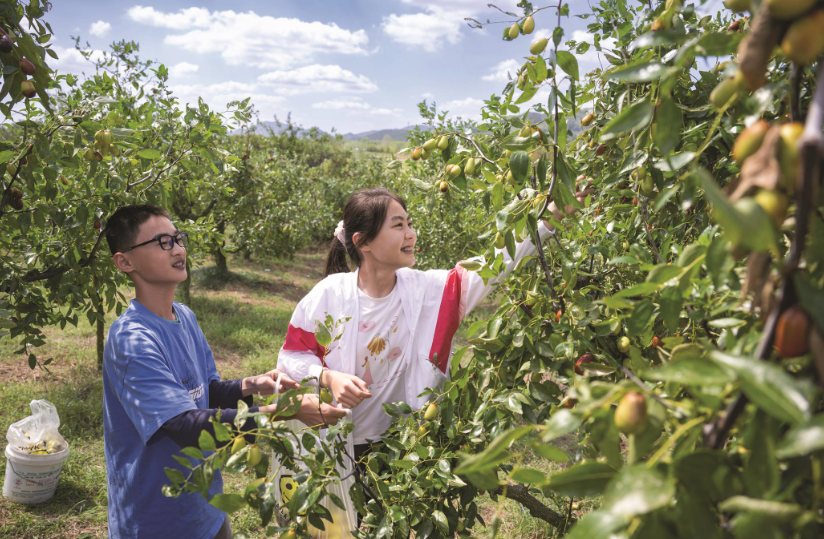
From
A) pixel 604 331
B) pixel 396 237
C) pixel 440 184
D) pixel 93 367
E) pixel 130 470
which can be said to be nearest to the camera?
pixel 604 331

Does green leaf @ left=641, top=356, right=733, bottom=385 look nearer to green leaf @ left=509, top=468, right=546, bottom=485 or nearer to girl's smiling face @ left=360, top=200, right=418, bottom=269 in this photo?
green leaf @ left=509, top=468, right=546, bottom=485

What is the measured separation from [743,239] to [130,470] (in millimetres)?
1764

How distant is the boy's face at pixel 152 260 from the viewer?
69.6 inches

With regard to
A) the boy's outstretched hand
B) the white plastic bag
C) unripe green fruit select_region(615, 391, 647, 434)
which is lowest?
the white plastic bag

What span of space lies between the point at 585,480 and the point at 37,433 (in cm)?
347

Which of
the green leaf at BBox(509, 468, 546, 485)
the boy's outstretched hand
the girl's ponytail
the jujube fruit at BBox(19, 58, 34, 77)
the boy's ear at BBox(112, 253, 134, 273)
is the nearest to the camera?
the green leaf at BBox(509, 468, 546, 485)

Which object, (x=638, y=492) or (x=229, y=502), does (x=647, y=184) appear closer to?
(x=638, y=492)

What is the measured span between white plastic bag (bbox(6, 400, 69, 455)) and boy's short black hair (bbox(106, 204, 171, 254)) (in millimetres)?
1713

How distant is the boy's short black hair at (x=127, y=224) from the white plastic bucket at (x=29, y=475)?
174 centimetres

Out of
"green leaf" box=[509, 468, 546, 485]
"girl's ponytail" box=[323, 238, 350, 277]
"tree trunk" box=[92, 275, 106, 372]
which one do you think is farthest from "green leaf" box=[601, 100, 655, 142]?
"tree trunk" box=[92, 275, 106, 372]

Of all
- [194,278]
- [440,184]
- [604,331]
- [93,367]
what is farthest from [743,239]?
[194,278]

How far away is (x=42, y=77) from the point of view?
4.78ft

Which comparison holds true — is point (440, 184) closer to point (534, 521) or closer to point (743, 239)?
point (743, 239)

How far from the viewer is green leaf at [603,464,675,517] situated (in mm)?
367
